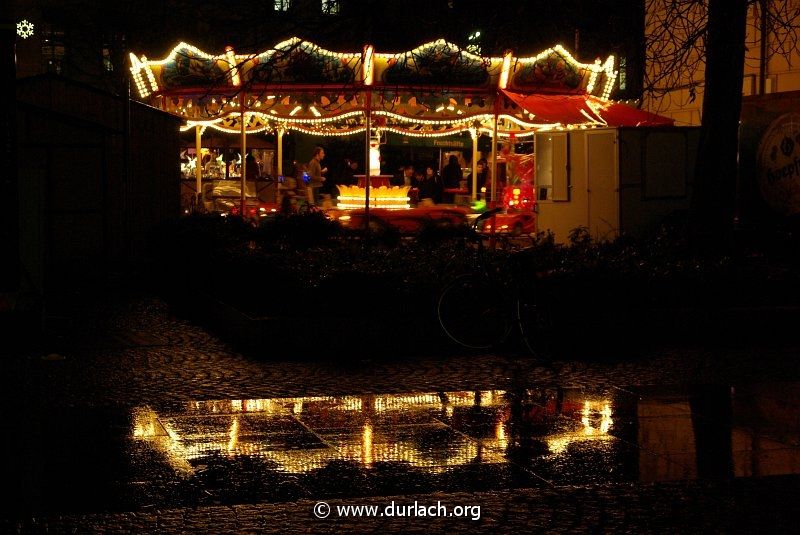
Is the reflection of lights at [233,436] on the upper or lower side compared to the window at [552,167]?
lower

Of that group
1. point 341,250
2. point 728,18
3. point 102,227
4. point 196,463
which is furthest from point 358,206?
point 196,463

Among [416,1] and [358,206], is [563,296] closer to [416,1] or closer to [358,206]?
[416,1]

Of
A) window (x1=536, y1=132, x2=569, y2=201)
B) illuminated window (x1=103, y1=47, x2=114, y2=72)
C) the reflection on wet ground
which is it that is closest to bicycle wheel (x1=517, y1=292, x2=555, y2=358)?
the reflection on wet ground

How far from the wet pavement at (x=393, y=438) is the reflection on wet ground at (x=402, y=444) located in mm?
21

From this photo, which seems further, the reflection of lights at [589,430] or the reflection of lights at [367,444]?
the reflection of lights at [589,430]

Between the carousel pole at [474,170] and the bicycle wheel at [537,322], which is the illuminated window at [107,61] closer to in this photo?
the carousel pole at [474,170]

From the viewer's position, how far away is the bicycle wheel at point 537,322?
11.2 metres

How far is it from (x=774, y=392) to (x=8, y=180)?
763 centimetres

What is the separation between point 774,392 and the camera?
9422 millimetres

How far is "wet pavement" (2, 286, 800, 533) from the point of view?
236 inches

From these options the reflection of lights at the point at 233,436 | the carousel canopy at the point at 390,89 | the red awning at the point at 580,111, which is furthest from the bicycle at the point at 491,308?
the red awning at the point at 580,111

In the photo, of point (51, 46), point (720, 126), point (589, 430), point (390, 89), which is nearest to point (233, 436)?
point (589, 430)

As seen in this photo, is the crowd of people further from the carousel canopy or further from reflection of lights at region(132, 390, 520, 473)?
reflection of lights at region(132, 390, 520, 473)

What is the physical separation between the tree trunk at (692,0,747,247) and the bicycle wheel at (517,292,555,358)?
4.04m
